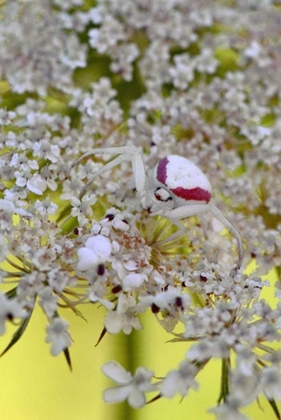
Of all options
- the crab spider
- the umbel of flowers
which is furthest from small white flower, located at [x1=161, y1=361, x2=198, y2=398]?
the crab spider

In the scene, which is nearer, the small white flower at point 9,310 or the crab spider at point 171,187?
the small white flower at point 9,310

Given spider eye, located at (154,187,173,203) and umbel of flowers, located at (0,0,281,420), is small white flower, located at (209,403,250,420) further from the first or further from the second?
spider eye, located at (154,187,173,203)

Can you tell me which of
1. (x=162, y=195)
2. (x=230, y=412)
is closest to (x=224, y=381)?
(x=230, y=412)

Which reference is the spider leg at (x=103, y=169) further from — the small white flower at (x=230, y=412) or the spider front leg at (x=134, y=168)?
the small white flower at (x=230, y=412)

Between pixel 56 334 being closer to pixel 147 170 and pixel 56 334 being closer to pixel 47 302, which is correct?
pixel 47 302

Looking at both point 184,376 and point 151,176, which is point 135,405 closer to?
point 184,376

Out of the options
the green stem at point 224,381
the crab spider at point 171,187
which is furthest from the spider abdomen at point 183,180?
the green stem at point 224,381
